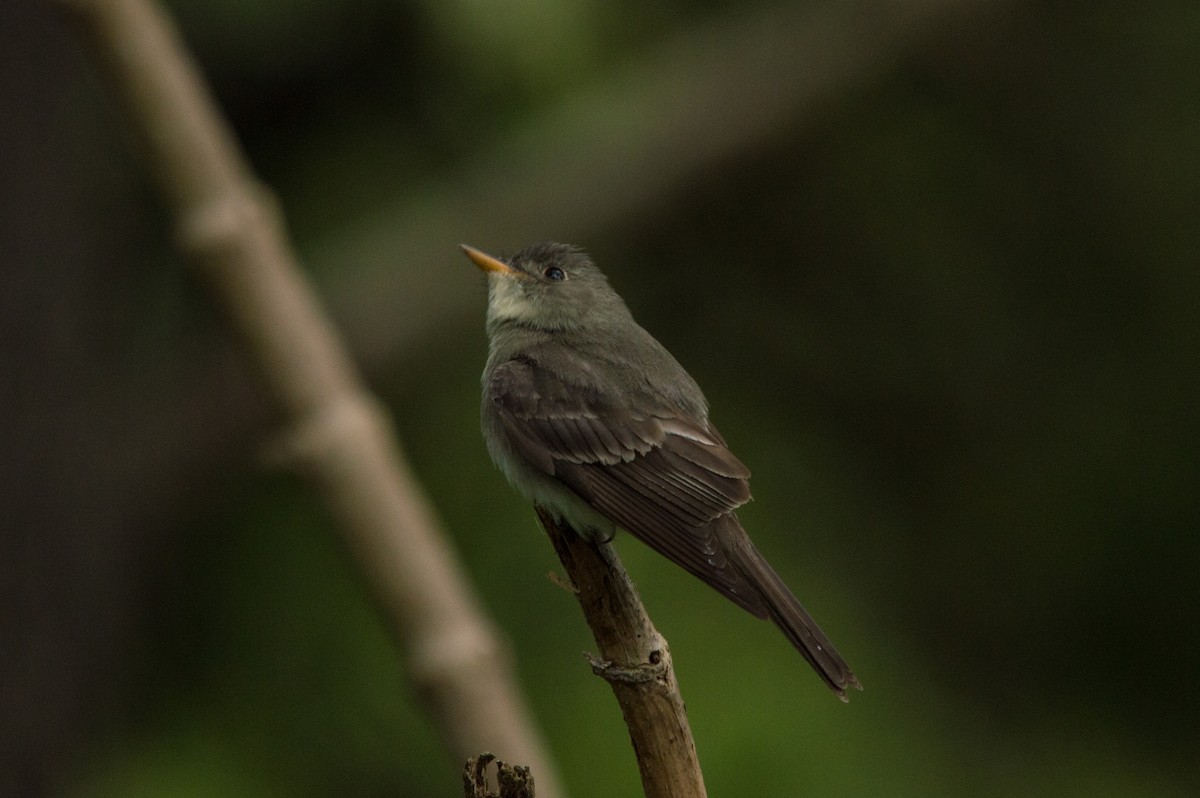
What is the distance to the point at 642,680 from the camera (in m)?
2.78

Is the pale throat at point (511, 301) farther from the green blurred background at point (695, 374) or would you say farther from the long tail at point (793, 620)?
the long tail at point (793, 620)

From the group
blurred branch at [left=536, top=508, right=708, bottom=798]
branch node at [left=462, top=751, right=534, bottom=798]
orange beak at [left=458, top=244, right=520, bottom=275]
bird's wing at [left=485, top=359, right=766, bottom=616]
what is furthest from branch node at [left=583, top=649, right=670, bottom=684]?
orange beak at [left=458, top=244, right=520, bottom=275]

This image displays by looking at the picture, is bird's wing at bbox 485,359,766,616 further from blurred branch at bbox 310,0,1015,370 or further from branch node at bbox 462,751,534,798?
blurred branch at bbox 310,0,1015,370

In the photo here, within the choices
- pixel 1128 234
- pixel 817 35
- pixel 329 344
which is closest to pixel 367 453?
pixel 329 344

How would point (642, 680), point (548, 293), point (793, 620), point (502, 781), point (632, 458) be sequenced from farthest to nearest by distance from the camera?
1. point (548, 293)
2. point (632, 458)
3. point (793, 620)
4. point (642, 680)
5. point (502, 781)

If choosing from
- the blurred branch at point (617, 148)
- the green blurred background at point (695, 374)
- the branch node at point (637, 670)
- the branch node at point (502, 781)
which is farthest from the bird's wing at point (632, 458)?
the blurred branch at point (617, 148)

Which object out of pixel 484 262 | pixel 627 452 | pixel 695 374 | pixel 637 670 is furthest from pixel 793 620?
pixel 695 374

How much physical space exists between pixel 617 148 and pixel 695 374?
Result: 955 millimetres

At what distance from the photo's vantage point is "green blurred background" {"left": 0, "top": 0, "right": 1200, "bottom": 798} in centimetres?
498

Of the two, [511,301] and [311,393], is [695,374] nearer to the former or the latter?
[511,301]

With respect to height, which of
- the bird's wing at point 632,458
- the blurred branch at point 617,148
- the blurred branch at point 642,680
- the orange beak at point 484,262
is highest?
the blurred branch at point 617,148

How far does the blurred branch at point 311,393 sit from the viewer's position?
3.26m

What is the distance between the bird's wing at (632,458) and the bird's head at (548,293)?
0.36 metres

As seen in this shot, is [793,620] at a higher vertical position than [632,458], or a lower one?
lower
